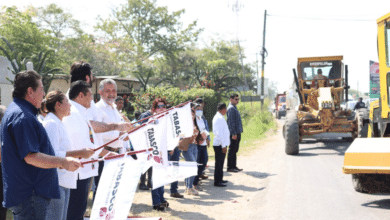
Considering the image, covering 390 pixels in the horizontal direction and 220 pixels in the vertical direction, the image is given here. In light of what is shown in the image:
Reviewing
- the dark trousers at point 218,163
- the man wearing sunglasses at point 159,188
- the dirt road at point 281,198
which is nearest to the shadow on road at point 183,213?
the dirt road at point 281,198

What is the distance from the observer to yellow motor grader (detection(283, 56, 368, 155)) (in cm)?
1477

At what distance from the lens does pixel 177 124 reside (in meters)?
6.32

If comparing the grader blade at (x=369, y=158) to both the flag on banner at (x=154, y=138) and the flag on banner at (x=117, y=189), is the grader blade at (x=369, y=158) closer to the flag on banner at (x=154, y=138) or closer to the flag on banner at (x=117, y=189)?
the flag on banner at (x=154, y=138)

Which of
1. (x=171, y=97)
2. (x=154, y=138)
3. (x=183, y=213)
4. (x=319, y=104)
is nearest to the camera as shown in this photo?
(x=154, y=138)

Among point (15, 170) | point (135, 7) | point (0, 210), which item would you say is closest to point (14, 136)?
point (15, 170)

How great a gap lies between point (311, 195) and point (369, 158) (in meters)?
1.75

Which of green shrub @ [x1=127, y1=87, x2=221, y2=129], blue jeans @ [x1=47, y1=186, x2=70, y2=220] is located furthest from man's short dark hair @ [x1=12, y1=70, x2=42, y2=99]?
green shrub @ [x1=127, y1=87, x2=221, y2=129]

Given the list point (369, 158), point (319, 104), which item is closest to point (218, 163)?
point (369, 158)

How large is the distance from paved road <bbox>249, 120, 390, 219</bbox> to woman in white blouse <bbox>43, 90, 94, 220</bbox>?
3.46 meters

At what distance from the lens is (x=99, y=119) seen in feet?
17.7

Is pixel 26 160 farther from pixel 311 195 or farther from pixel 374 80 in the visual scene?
pixel 374 80

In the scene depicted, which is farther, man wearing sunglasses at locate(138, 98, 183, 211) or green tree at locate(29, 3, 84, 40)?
green tree at locate(29, 3, 84, 40)

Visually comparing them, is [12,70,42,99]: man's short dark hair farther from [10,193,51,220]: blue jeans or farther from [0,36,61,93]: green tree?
[0,36,61,93]: green tree

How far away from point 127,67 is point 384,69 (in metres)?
35.7
